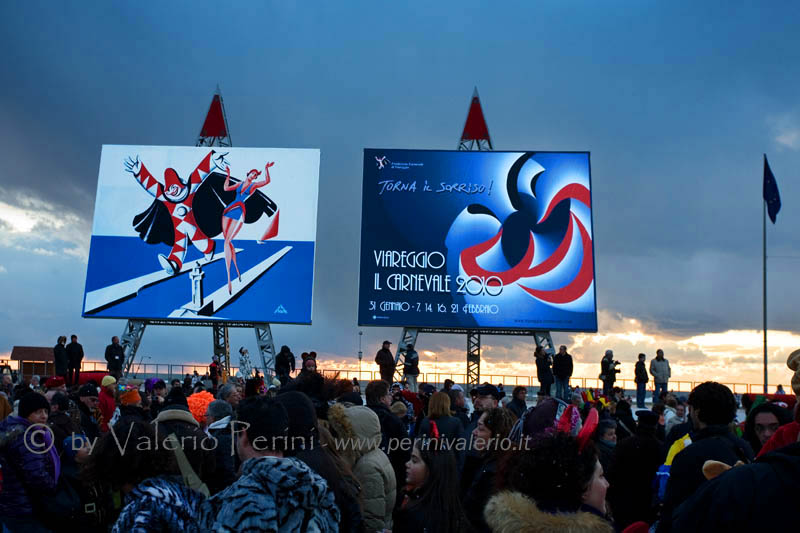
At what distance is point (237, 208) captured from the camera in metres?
26.8

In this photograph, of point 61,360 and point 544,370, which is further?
point 544,370

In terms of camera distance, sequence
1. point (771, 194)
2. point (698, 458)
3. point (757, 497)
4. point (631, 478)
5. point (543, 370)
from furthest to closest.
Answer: point (771, 194), point (543, 370), point (631, 478), point (698, 458), point (757, 497)

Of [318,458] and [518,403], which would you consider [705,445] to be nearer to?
[318,458]

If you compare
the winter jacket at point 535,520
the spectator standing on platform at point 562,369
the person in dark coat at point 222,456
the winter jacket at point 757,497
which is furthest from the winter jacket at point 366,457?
the spectator standing on platform at point 562,369

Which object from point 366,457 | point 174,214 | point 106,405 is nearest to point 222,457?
point 366,457

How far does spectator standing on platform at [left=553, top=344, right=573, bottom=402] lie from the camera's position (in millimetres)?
21172

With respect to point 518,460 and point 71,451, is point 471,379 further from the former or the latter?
point 518,460

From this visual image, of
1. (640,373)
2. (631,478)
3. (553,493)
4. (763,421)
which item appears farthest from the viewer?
(640,373)

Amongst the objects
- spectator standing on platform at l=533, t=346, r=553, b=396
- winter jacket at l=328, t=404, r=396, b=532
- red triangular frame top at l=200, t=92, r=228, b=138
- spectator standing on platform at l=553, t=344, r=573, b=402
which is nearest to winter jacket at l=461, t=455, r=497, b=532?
winter jacket at l=328, t=404, r=396, b=532

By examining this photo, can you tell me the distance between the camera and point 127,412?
326 inches

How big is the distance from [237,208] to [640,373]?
1509 centimetres

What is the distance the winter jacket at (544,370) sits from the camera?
71.7 feet

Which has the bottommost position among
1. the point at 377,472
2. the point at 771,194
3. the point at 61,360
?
the point at 377,472

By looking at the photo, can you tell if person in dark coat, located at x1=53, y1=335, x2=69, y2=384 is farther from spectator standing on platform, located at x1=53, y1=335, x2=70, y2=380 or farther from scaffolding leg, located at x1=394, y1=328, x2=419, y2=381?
scaffolding leg, located at x1=394, y1=328, x2=419, y2=381
